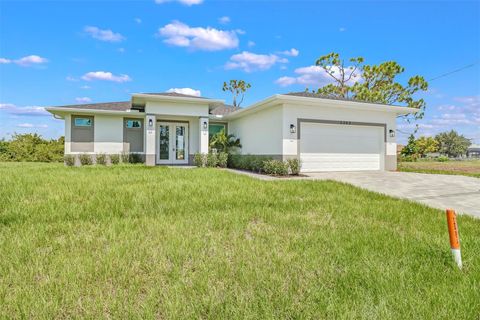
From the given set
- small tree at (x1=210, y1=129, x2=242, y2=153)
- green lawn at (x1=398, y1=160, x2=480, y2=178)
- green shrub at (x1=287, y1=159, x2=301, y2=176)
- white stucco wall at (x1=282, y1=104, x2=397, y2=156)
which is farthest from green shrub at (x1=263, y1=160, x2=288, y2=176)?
green lawn at (x1=398, y1=160, x2=480, y2=178)

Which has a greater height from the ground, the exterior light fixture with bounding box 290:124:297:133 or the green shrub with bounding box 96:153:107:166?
the exterior light fixture with bounding box 290:124:297:133

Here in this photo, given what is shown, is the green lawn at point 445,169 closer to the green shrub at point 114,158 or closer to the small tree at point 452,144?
the green shrub at point 114,158

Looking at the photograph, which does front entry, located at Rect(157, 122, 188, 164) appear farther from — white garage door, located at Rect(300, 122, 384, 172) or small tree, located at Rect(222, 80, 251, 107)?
small tree, located at Rect(222, 80, 251, 107)

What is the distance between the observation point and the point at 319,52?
25.5 m

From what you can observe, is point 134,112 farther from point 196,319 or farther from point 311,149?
point 196,319

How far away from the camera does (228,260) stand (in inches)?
113

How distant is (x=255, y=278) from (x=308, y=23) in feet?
43.9

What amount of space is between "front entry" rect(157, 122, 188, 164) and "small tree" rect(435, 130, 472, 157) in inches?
2988

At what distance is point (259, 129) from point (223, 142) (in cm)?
284

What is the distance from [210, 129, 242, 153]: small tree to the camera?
15547 mm

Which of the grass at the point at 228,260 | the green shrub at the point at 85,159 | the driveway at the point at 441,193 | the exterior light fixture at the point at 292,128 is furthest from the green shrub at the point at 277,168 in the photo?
the green shrub at the point at 85,159

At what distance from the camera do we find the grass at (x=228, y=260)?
81.0 inches

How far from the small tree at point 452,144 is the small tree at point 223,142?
73704 millimetres

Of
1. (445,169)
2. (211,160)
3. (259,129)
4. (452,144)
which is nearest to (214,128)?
(211,160)
